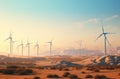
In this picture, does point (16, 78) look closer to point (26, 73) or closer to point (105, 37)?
point (26, 73)

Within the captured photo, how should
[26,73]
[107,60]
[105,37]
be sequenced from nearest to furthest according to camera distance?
1. [26,73]
2. [105,37]
3. [107,60]

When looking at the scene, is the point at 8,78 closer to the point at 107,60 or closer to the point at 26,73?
the point at 26,73

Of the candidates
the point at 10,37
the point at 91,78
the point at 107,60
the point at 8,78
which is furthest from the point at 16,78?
the point at 10,37

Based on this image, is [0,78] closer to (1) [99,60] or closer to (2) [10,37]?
(1) [99,60]

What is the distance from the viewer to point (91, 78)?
126 ft

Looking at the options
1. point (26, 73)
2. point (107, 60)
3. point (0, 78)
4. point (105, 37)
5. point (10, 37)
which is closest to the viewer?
point (0, 78)

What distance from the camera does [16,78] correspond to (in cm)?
3828

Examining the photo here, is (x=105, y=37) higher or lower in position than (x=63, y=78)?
higher

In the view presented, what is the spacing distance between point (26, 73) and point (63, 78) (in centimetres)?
1099

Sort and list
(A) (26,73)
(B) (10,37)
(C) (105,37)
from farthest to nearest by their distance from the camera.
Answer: (B) (10,37), (C) (105,37), (A) (26,73)

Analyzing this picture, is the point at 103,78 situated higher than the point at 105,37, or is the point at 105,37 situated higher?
the point at 105,37

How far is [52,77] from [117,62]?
274 ft

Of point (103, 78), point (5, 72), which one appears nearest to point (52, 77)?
A: point (103, 78)

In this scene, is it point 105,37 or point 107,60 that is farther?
point 107,60
